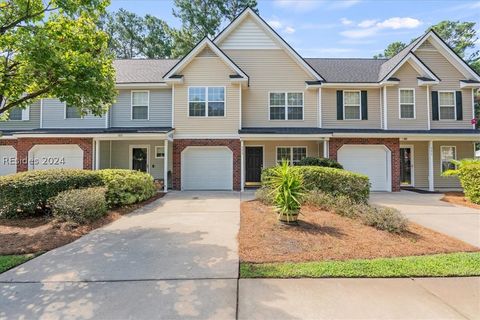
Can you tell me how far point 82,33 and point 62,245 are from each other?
589 centimetres

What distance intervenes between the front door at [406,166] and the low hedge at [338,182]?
29.5ft

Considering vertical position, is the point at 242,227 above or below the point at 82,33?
below

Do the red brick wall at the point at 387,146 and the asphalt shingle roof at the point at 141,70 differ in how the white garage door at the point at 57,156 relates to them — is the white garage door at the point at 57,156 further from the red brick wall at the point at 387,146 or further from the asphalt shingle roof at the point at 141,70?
the red brick wall at the point at 387,146

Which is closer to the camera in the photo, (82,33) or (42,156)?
(82,33)

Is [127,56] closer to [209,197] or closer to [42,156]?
[42,156]

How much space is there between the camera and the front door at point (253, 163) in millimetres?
16969

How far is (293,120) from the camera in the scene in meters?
16.5

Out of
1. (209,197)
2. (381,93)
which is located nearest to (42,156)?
(209,197)

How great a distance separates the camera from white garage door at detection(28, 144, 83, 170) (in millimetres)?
15133

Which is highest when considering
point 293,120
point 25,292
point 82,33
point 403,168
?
point 82,33

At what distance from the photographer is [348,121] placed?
16.8 m

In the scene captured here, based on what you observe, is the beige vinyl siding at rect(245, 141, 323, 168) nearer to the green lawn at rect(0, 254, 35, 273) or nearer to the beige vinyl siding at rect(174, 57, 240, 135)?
the beige vinyl siding at rect(174, 57, 240, 135)

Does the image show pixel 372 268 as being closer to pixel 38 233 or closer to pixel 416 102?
pixel 38 233

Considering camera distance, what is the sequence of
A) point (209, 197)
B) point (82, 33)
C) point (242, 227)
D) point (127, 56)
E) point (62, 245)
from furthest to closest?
point (127, 56) < point (209, 197) < point (82, 33) < point (242, 227) < point (62, 245)
